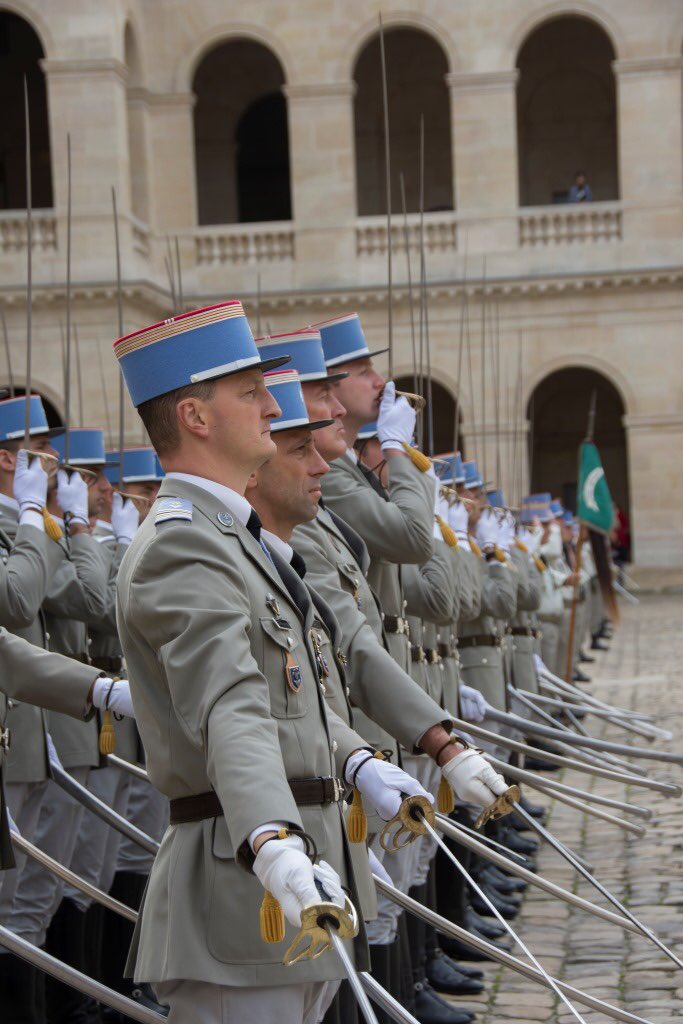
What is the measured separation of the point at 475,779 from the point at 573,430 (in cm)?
3139

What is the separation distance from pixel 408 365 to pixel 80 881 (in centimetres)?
2478

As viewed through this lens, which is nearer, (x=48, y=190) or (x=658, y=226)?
(x=658, y=226)

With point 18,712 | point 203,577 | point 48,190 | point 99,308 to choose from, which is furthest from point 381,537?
point 48,190

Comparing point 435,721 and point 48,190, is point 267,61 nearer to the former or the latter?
point 48,190

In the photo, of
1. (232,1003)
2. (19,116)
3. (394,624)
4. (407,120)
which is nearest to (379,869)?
(232,1003)

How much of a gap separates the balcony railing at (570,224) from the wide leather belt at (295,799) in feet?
80.7

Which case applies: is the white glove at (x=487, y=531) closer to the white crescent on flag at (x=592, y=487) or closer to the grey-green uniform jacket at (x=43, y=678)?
the grey-green uniform jacket at (x=43, y=678)

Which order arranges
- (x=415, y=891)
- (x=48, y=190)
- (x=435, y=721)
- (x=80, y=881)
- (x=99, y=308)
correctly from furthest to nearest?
(x=48, y=190) → (x=99, y=308) → (x=415, y=891) → (x=80, y=881) → (x=435, y=721)

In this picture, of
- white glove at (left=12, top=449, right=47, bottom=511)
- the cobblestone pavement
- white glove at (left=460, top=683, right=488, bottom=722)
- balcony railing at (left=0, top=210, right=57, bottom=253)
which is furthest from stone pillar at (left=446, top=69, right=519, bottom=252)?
white glove at (left=12, top=449, right=47, bottom=511)

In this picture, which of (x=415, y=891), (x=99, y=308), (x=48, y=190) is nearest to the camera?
(x=415, y=891)

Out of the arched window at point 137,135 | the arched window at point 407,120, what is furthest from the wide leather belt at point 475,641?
the arched window at point 407,120

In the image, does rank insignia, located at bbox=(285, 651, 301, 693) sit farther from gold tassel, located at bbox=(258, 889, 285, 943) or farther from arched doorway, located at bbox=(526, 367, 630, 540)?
arched doorway, located at bbox=(526, 367, 630, 540)

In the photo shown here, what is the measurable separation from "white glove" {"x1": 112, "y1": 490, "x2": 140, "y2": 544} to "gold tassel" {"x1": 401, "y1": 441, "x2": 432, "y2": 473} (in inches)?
70.6

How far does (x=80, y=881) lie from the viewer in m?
3.92
